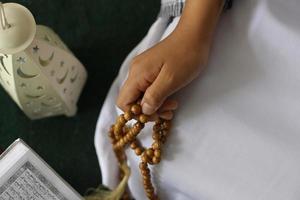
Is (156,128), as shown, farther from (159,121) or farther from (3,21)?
(3,21)

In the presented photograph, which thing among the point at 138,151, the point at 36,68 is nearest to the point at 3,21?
the point at 36,68

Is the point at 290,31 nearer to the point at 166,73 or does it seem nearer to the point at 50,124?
the point at 166,73

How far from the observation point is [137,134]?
66 centimetres

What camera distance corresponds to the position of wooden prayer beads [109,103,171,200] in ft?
2.09

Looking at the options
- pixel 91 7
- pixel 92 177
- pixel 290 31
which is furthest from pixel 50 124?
pixel 290 31

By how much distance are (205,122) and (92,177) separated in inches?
13.2

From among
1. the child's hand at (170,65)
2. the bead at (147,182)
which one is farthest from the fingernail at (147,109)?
the bead at (147,182)

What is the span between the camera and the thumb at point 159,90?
2.00 feet

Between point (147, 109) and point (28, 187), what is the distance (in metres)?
0.17

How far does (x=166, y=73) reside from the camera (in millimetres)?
611

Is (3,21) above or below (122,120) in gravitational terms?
above

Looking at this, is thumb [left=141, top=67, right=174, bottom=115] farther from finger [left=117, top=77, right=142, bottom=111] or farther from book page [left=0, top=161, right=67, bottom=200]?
book page [left=0, top=161, right=67, bottom=200]

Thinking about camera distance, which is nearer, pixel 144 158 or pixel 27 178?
pixel 27 178

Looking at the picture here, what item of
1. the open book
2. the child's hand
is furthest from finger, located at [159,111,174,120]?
the open book
